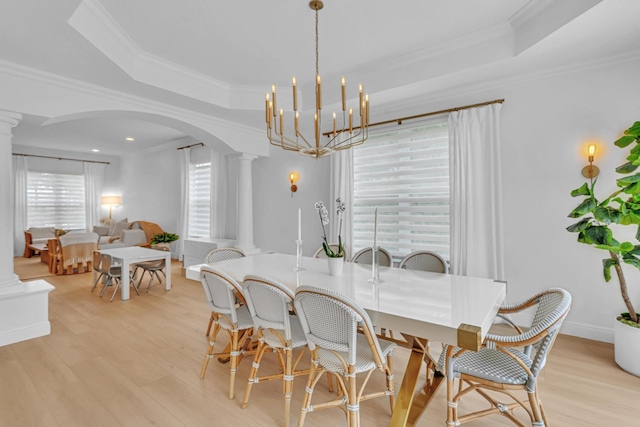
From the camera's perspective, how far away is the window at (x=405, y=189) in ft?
12.3

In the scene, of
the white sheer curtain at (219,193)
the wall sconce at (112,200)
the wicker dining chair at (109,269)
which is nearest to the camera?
the wicker dining chair at (109,269)

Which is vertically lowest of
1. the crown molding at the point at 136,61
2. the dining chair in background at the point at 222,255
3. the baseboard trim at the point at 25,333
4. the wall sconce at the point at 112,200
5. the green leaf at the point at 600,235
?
the baseboard trim at the point at 25,333

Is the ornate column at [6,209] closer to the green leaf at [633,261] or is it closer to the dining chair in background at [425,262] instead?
the dining chair in background at [425,262]

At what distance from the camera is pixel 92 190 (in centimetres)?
909

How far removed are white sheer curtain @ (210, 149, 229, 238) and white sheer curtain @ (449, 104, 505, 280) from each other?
178 inches

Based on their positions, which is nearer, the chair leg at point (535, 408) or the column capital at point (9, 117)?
the chair leg at point (535, 408)

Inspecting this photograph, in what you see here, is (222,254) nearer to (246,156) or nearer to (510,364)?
(246,156)

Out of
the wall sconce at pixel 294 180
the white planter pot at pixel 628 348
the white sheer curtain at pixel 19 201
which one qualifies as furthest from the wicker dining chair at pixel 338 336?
the white sheer curtain at pixel 19 201

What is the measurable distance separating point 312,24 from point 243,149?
276 cm

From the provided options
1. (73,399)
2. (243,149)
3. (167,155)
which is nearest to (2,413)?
(73,399)

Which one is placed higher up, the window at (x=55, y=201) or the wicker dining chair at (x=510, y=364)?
the window at (x=55, y=201)

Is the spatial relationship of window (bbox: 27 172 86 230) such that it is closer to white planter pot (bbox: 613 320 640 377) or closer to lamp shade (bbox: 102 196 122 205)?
lamp shade (bbox: 102 196 122 205)

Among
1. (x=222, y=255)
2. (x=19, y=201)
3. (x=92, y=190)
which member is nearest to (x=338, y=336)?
(x=222, y=255)

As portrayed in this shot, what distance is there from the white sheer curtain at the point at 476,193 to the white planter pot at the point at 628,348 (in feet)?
3.21
